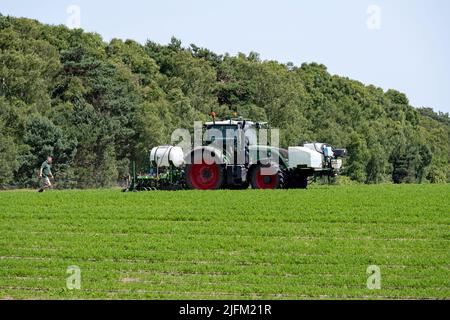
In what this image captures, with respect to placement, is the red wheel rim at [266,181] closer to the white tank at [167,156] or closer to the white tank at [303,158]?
the white tank at [303,158]

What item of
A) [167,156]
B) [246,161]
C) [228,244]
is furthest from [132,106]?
[228,244]

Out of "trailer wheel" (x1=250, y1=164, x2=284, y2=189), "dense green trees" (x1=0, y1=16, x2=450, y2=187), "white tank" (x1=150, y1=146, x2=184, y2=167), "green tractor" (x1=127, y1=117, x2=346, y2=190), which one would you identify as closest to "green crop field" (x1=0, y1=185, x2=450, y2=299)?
"trailer wheel" (x1=250, y1=164, x2=284, y2=189)

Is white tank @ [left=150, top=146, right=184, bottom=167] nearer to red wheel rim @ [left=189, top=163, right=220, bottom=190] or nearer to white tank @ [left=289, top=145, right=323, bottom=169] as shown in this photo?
red wheel rim @ [left=189, top=163, right=220, bottom=190]

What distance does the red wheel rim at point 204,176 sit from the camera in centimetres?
2856

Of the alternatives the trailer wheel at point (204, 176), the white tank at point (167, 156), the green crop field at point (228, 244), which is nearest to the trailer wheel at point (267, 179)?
the trailer wheel at point (204, 176)

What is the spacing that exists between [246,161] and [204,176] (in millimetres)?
1559

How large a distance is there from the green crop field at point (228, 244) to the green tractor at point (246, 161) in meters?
1.58

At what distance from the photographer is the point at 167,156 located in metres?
30.5

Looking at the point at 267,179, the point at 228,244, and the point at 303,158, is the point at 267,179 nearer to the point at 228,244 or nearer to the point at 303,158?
the point at 303,158

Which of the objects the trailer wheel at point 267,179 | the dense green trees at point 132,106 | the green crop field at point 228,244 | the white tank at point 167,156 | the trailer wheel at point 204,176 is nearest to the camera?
the green crop field at point 228,244

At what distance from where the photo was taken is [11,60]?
2442 inches

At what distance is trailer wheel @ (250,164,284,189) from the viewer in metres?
28.1

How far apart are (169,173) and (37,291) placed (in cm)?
1534
